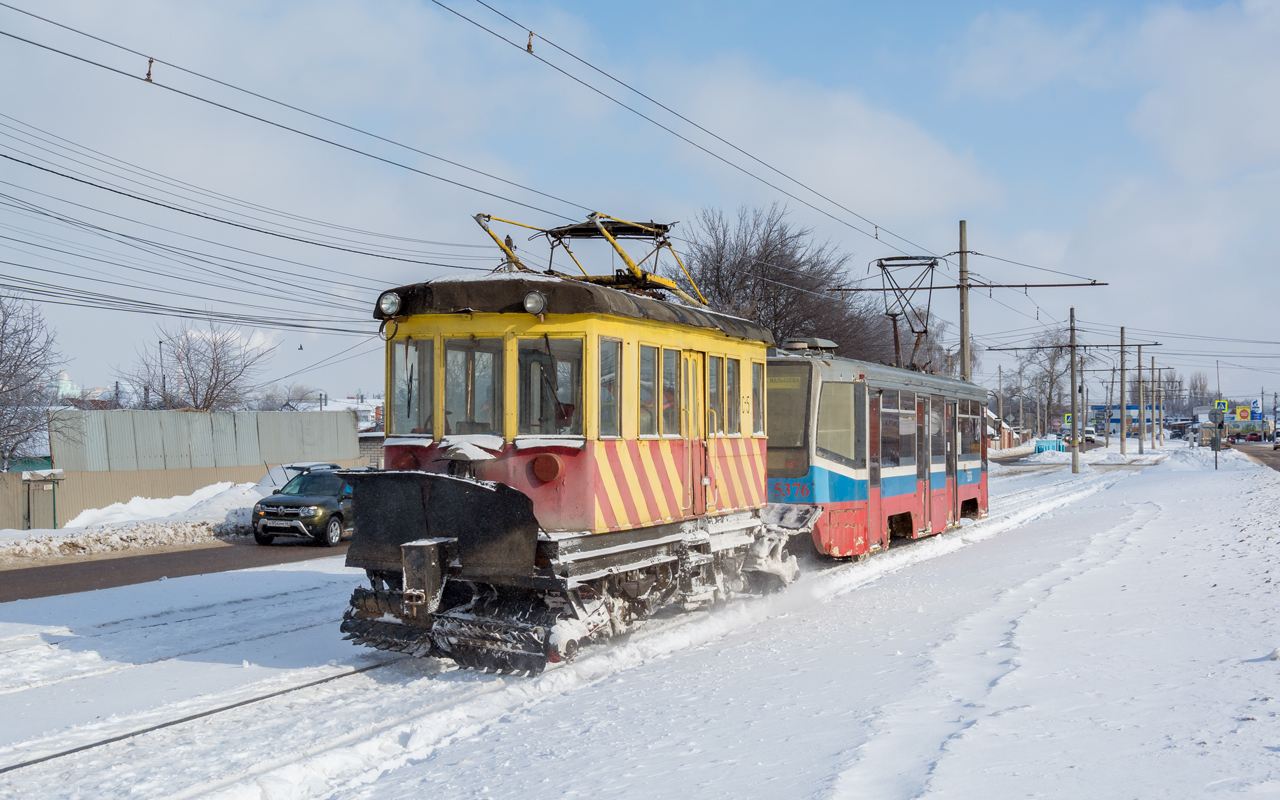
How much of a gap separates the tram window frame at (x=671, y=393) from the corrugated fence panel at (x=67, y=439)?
21093 millimetres

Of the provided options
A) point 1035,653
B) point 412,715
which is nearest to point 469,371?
point 412,715

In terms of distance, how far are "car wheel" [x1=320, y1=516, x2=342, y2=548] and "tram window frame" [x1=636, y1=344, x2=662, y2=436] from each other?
12.4 m

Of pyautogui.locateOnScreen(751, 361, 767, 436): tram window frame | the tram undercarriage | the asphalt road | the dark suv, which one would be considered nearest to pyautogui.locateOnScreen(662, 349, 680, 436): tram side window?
the tram undercarriage

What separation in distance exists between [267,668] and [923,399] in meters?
11.8

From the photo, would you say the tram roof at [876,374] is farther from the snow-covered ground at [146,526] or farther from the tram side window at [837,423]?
the snow-covered ground at [146,526]

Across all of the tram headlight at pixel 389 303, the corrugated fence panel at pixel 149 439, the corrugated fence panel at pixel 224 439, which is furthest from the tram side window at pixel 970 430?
the corrugated fence panel at pixel 224 439

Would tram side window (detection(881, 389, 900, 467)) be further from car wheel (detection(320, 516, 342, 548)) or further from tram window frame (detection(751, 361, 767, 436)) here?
car wheel (detection(320, 516, 342, 548))

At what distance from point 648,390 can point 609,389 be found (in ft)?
2.25

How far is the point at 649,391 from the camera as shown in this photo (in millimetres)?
8773

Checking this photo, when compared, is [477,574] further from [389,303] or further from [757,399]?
[757,399]

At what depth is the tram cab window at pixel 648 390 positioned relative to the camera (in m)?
8.64

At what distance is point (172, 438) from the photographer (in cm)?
2716

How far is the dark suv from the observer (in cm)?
1906

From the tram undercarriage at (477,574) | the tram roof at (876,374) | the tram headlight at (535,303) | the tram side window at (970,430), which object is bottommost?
the tram undercarriage at (477,574)
